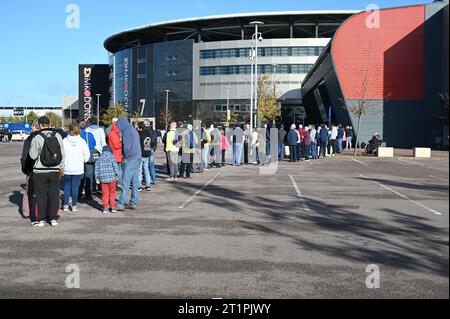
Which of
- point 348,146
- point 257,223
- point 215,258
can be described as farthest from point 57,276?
point 348,146

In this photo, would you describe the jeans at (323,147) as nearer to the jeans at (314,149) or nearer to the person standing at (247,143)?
the jeans at (314,149)

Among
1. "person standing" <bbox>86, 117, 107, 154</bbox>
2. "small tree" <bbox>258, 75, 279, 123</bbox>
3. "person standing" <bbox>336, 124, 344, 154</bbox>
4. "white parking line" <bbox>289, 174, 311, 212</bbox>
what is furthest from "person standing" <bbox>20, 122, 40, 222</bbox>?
"small tree" <bbox>258, 75, 279, 123</bbox>

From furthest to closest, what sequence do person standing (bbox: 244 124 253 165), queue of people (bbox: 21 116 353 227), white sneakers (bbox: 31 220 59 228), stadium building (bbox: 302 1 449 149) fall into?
1. stadium building (bbox: 302 1 449 149)
2. person standing (bbox: 244 124 253 165)
3. white sneakers (bbox: 31 220 59 228)
4. queue of people (bbox: 21 116 353 227)

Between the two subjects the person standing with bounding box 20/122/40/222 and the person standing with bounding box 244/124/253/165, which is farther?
the person standing with bounding box 244/124/253/165

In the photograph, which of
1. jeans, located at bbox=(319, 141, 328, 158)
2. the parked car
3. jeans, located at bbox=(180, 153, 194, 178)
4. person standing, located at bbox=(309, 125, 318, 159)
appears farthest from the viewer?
the parked car

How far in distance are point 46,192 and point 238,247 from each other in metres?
3.59

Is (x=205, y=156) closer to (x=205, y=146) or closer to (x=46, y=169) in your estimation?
(x=205, y=146)

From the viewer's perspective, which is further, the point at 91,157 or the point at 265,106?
the point at 265,106

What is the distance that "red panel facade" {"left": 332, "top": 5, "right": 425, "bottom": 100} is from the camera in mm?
37562

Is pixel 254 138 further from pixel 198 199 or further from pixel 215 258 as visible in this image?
pixel 215 258

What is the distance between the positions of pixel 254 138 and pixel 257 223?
47.7ft

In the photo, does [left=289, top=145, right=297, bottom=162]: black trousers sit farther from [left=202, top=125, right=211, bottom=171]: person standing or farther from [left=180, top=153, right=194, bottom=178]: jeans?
[left=180, top=153, right=194, bottom=178]: jeans

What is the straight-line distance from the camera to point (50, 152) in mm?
8109

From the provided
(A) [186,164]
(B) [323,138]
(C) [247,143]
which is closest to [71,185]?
(A) [186,164]
